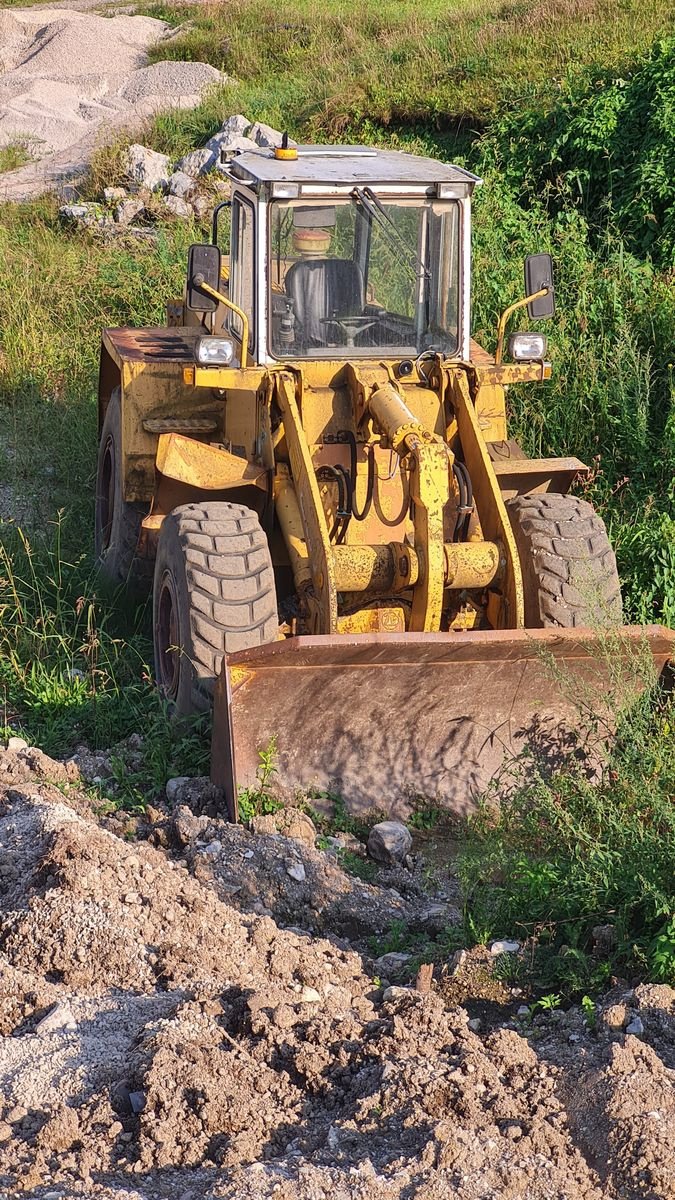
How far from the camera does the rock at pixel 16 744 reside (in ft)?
21.0

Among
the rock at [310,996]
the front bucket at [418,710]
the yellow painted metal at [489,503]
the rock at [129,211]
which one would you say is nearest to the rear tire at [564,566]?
the yellow painted metal at [489,503]

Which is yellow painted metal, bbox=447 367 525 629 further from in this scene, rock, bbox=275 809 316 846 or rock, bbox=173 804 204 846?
rock, bbox=173 804 204 846

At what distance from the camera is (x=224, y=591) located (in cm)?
599

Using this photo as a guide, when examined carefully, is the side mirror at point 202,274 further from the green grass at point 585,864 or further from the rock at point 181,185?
the rock at point 181,185

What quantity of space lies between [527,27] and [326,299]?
39.0 ft

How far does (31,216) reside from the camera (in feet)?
50.4

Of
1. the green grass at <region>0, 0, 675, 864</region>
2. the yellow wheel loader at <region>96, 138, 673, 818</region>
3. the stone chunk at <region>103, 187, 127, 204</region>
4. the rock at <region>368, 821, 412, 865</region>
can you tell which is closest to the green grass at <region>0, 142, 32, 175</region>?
the green grass at <region>0, 0, 675, 864</region>

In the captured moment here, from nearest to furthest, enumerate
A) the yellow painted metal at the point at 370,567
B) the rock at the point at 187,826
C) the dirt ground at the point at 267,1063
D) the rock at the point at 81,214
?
the dirt ground at the point at 267,1063 < the rock at the point at 187,826 < the yellow painted metal at the point at 370,567 < the rock at the point at 81,214

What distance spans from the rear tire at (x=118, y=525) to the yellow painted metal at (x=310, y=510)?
1.48 metres

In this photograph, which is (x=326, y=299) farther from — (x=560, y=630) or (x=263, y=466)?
(x=560, y=630)

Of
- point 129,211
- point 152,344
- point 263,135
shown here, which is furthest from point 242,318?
point 263,135

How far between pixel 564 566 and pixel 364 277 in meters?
1.67

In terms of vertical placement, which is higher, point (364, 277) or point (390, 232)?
point (390, 232)

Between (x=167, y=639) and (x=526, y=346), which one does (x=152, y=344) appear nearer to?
(x=167, y=639)
